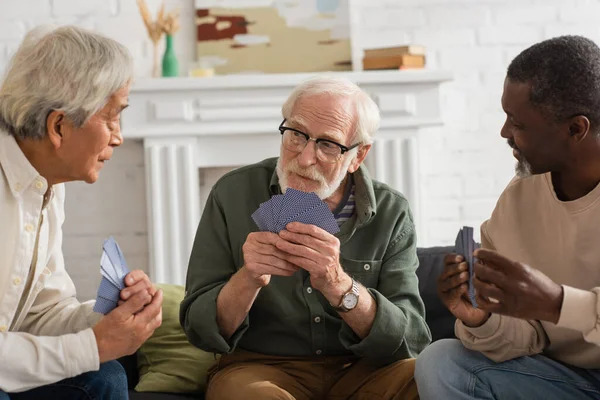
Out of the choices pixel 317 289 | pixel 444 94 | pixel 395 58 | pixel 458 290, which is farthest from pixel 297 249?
pixel 444 94

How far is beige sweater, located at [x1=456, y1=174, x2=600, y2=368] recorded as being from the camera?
2.34m

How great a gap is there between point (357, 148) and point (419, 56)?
1.67m

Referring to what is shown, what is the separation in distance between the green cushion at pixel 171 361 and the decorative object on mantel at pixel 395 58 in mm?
1689

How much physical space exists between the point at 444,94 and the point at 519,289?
2.67m

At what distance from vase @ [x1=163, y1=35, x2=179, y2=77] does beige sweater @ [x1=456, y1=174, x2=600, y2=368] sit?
7.19 ft

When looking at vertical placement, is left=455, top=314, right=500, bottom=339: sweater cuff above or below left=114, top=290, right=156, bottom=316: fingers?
below

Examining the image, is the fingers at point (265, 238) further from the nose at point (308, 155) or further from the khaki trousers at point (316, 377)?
the khaki trousers at point (316, 377)

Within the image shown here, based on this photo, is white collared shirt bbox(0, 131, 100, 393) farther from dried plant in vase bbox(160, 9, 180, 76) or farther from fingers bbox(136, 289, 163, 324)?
dried plant in vase bbox(160, 9, 180, 76)

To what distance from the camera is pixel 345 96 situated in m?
2.80

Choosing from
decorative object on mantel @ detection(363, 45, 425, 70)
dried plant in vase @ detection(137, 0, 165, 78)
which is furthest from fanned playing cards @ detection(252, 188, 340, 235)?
dried plant in vase @ detection(137, 0, 165, 78)

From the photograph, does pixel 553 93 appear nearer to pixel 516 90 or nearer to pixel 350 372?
pixel 516 90

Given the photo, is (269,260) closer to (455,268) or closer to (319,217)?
(319,217)

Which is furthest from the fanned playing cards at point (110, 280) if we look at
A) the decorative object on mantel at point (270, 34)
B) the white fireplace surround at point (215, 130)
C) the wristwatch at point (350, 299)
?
the decorative object on mantel at point (270, 34)

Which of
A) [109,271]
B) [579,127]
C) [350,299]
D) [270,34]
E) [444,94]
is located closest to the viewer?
[109,271]
